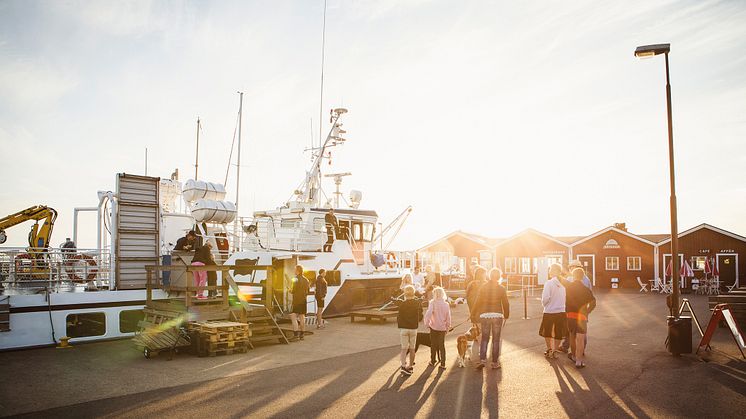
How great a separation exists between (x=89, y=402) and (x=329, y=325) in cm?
967

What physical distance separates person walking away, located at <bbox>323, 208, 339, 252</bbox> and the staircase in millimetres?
6644

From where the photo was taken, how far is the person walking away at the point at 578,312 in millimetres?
10039

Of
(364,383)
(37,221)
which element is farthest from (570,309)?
(37,221)

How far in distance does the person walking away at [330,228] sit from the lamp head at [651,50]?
11.7 metres

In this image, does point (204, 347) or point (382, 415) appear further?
point (204, 347)

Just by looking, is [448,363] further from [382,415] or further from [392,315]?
[392,315]

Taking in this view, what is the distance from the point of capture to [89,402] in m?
7.67

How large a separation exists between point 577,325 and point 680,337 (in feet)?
9.18

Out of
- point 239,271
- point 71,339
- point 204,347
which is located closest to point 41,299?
point 71,339

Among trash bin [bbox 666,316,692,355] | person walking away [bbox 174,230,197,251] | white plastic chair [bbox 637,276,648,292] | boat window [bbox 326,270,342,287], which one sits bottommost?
white plastic chair [bbox 637,276,648,292]

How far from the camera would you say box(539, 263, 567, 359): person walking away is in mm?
10336

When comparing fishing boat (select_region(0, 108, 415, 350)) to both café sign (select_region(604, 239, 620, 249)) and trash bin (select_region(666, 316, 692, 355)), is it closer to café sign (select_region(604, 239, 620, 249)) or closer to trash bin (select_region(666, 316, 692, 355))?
trash bin (select_region(666, 316, 692, 355))

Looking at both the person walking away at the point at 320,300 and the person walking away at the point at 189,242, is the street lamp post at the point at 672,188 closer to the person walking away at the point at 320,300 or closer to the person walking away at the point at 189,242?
the person walking away at the point at 320,300

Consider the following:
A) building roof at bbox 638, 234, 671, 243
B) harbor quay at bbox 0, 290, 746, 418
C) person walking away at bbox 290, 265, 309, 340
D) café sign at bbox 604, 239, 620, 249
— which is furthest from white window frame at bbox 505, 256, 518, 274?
person walking away at bbox 290, 265, 309, 340
